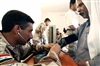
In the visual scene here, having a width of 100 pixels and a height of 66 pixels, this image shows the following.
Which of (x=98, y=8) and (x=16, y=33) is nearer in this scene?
(x=98, y=8)

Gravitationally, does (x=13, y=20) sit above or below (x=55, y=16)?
above

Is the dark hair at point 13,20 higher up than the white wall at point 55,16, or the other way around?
the dark hair at point 13,20

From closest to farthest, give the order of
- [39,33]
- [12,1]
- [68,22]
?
[68,22] < [12,1] < [39,33]

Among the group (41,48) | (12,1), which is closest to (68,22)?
(41,48)

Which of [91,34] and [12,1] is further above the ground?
[12,1]

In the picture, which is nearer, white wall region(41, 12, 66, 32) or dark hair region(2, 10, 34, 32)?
dark hair region(2, 10, 34, 32)

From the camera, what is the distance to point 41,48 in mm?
1528

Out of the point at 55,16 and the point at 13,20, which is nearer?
the point at 13,20

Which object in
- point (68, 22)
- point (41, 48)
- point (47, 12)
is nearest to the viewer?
point (41, 48)

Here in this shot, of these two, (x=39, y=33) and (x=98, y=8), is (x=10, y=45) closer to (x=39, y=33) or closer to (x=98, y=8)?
(x=98, y=8)

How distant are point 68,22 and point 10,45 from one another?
1.46 metres

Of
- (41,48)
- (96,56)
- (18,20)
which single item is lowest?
(41,48)

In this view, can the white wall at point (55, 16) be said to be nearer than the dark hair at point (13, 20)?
No

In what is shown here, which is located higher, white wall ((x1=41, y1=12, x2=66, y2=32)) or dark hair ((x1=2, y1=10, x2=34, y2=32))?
dark hair ((x1=2, y1=10, x2=34, y2=32))
